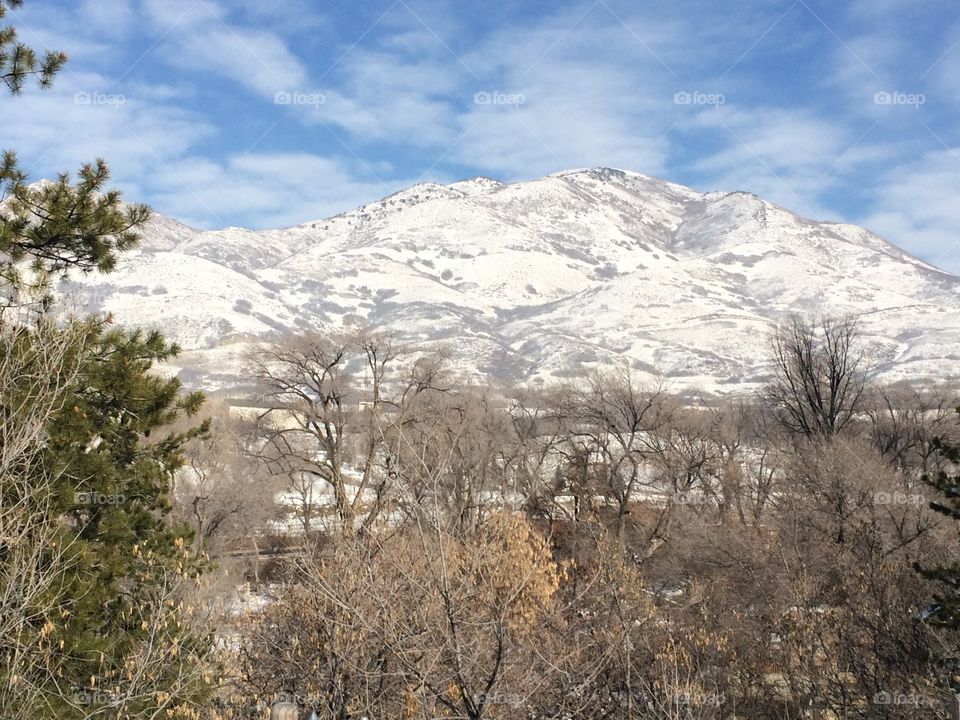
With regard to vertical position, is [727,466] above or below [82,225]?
below

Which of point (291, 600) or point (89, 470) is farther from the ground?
point (89, 470)

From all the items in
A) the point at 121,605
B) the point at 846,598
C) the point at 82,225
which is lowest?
the point at 846,598

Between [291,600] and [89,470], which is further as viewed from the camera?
[291,600]

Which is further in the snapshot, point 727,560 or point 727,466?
point 727,466

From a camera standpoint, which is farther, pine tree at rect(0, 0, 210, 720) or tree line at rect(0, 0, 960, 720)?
pine tree at rect(0, 0, 210, 720)

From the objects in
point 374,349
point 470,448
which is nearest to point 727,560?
point 470,448

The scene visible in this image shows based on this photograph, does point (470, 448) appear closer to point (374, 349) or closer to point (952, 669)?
point (374, 349)

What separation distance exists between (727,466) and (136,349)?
35.4m

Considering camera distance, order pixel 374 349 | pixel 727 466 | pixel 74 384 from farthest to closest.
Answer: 1. pixel 727 466
2. pixel 374 349
3. pixel 74 384

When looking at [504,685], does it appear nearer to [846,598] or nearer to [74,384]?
[74,384]

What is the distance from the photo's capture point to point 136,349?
1220 cm

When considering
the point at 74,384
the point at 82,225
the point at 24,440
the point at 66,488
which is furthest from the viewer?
the point at 82,225

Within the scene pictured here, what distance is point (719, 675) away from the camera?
20.4 metres

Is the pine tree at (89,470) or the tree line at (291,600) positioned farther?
the pine tree at (89,470)
